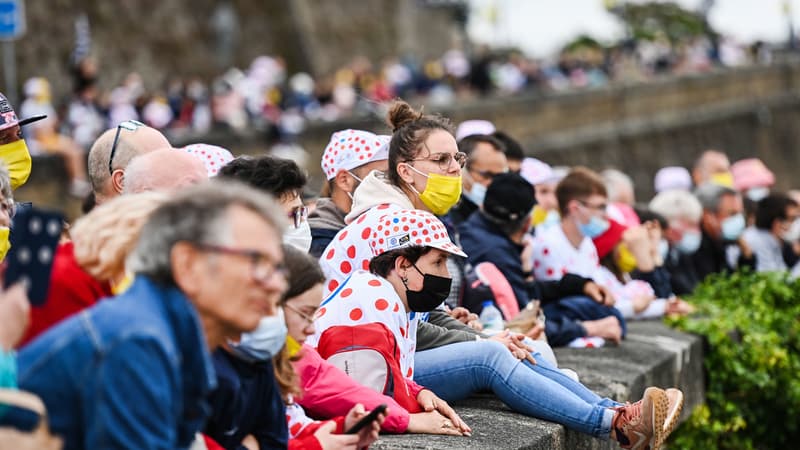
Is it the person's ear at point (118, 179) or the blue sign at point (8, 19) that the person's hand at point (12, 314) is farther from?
the blue sign at point (8, 19)

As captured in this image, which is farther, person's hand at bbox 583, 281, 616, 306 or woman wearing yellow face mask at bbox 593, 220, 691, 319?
woman wearing yellow face mask at bbox 593, 220, 691, 319

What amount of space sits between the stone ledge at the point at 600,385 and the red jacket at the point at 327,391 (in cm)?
24

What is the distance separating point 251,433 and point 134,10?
2897 cm

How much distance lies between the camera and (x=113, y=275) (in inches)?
148

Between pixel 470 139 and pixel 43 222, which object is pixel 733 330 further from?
pixel 43 222

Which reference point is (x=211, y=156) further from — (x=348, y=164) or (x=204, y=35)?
(x=204, y=35)

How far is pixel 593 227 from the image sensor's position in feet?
29.2

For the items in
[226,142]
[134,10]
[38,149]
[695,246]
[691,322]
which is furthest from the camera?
[134,10]

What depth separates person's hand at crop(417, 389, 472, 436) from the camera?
217 inches

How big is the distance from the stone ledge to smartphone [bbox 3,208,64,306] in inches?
77.8

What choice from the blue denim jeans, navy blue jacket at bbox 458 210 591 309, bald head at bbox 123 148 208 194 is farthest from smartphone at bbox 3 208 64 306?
navy blue jacket at bbox 458 210 591 309

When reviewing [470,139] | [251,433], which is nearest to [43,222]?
[251,433]

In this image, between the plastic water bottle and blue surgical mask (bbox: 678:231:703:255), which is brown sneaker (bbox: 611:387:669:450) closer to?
the plastic water bottle

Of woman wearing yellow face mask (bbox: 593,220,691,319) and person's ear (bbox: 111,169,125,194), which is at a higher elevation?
person's ear (bbox: 111,169,125,194)
